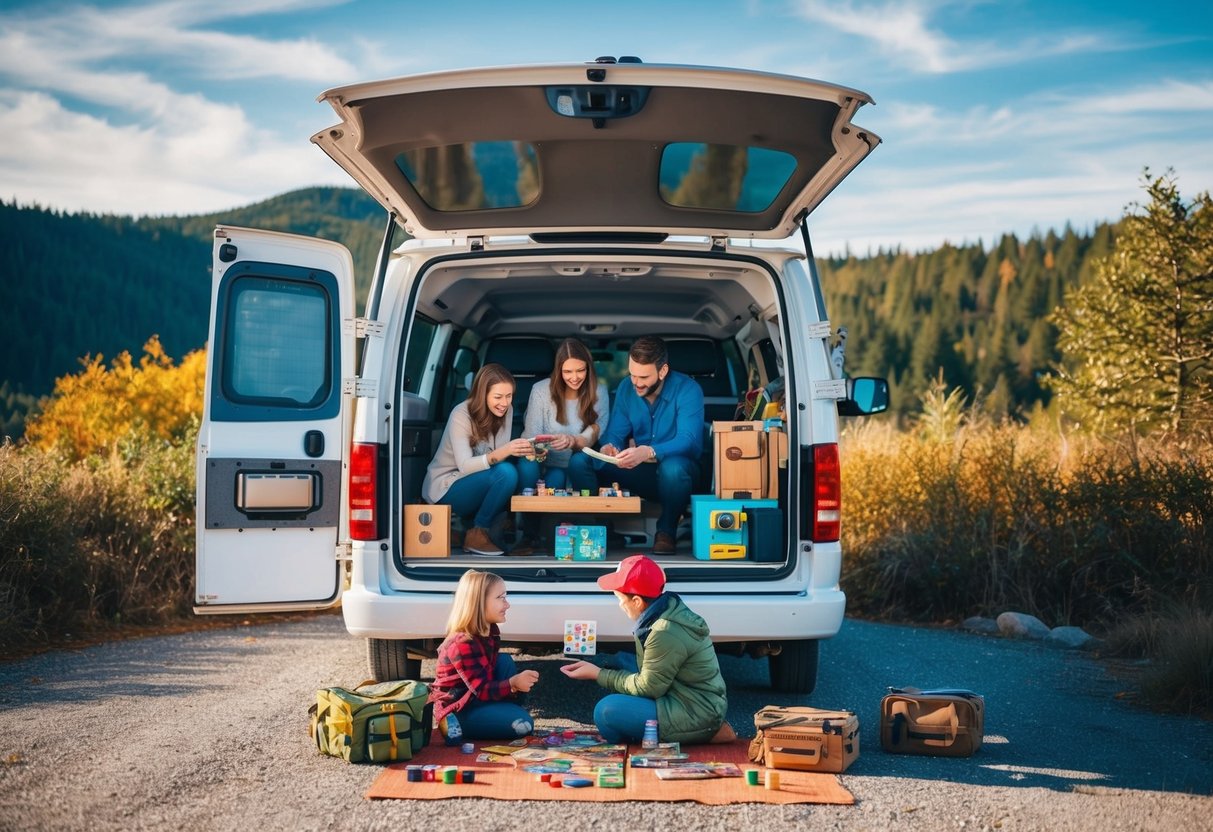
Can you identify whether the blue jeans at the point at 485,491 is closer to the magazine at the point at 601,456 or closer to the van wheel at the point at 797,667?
the magazine at the point at 601,456

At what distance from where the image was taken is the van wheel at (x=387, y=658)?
17.1 ft

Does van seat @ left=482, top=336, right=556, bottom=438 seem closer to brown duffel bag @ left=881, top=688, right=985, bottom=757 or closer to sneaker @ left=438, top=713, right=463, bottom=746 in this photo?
sneaker @ left=438, top=713, right=463, bottom=746

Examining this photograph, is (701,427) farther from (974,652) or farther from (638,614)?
(974,652)

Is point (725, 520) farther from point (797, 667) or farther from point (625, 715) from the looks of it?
point (625, 715)

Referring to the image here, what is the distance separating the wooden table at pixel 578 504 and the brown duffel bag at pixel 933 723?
61.2 inches

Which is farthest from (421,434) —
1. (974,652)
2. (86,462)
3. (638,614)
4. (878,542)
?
(86,462)

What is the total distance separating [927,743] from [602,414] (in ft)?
8.90

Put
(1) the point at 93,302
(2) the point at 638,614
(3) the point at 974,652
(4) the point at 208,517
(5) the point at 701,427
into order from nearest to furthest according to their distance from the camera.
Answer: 1. (2) the point at 638,614
2. (4) the point at 208,517
3. (5) the point at 701,427
4. (3) the point at 974,652
5. (1) the point at 93,302

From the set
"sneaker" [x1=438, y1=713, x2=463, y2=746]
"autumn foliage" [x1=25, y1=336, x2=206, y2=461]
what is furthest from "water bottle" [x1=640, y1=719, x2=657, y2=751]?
"autumn foliage" [x1=25, y1=336, x2=206, y2=461]

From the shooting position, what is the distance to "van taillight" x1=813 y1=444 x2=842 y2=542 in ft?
16.6

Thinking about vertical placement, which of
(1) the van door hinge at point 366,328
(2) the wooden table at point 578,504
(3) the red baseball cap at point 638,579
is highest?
(1) the van door hinge at point 366,328

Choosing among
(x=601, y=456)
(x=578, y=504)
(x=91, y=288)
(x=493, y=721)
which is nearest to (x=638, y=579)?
(x=493, y=721)

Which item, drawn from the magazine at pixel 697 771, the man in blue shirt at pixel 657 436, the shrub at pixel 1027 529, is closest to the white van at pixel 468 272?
the man in blue shirt at pixel 657 436

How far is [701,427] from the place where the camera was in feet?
20.6
